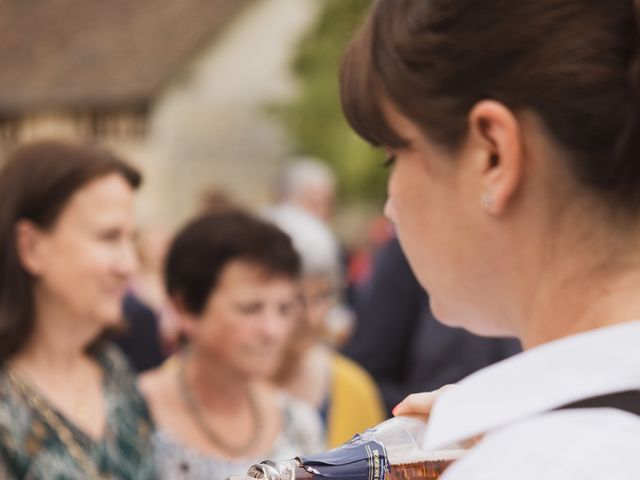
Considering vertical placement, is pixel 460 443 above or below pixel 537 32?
below

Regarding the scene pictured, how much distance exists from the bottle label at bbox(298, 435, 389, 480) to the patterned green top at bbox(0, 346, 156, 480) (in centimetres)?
201

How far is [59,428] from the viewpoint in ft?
10.5

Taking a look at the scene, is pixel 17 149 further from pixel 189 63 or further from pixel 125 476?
pixel 189 63

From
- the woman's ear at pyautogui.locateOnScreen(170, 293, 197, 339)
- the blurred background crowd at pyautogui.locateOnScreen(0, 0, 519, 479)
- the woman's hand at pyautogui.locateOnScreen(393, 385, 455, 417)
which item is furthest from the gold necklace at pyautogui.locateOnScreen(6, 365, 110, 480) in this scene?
the woman's hand at pyautogui.locateOnScreen(393, 385, 455, 417)

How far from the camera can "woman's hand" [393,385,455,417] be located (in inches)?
51.4

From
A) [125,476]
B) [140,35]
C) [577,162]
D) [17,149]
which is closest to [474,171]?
[577,162]

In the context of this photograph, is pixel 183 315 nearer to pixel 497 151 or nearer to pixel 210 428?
pixel 210 428

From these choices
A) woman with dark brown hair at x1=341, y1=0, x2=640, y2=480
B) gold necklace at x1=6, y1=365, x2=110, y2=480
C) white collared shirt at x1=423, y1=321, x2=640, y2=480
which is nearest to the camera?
white collared shirt at x1=423, y1=321, x2=640, y2=480

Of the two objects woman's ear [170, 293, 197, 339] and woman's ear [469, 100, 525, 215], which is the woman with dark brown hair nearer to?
woman's ear [469, 100, 525, 215]

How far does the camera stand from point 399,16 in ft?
4.40

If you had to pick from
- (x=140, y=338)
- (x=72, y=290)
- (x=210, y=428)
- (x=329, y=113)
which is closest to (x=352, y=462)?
(x=72, y=290)

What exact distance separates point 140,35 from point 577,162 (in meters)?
31.0

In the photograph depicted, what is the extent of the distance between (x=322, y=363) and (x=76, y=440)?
156 cm

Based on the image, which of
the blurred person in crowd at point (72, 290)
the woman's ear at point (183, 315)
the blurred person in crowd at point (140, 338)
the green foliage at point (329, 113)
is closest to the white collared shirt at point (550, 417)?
the blurred person in crowd at point (72, 290)
